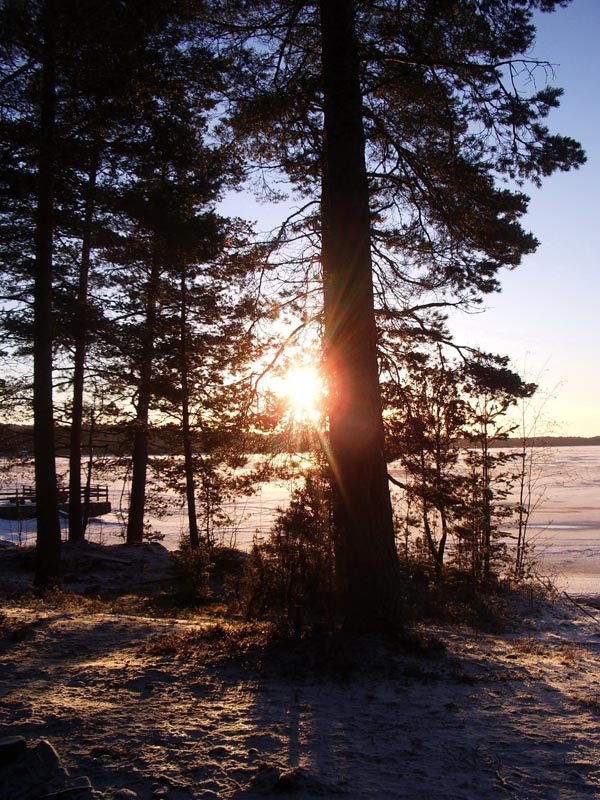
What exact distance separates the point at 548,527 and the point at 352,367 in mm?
24382

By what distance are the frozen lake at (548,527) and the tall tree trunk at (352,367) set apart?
2.24 m

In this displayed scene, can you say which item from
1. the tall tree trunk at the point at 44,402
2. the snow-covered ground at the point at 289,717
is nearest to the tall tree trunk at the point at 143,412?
the tall tree trunk at the point at 44,402

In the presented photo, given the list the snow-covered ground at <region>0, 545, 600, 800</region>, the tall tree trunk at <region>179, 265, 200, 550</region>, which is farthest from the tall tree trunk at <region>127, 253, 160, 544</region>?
the snow-covered ground at <region>0, 545, 600, 800</region>

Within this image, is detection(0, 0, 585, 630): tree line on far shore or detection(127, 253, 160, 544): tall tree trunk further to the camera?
detection(127, 253, 160, 544): tall tree trunk

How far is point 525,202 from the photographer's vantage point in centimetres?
807

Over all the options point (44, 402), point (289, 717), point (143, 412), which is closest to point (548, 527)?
point (143, 412)

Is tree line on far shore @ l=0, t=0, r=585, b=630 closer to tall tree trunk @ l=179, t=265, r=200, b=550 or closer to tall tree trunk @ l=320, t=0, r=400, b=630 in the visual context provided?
tall tree trunk @ l=320, t=0, r=400, b=630

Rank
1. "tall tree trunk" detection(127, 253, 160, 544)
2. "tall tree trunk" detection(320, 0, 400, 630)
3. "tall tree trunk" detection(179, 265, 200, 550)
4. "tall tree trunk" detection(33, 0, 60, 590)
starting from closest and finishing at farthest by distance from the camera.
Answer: "tall tree trunk" detection(320, 0, 400, 630) → "tall tree trunk" detection(33, 0, 60, 590) → "tall tree trunk" detection(127, 253, 160, 544) → "tall tree trunk" detection(179, 265, 200, 550)

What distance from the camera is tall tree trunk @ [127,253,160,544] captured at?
46.9ft

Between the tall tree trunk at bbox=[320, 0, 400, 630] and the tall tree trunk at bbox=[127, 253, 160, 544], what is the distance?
5.34m

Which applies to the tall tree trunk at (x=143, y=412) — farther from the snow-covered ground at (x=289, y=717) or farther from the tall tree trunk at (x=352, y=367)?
the snow-covered ground at (x=289, y=717)

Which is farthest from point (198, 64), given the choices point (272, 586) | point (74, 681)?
point (74, 681)

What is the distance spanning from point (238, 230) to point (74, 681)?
23.7 ft

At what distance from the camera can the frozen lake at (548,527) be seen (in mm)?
16275
